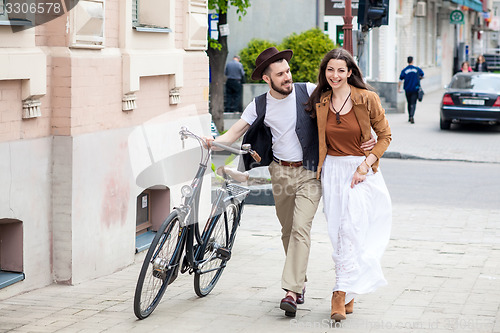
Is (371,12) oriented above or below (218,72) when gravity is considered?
above

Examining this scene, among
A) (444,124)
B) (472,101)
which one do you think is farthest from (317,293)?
(444,124)

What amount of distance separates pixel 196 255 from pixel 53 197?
140 cm

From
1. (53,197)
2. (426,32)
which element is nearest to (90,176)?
(53,197)

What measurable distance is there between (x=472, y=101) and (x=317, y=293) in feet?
54.3

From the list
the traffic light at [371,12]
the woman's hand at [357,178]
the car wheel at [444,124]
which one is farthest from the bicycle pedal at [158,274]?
the car wheel at [444,124]

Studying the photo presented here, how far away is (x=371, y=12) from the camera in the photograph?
13.3 meters

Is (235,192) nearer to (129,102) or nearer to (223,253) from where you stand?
(223,253)

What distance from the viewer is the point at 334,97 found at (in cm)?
653

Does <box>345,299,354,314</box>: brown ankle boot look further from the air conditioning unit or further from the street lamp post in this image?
the air conditioning unit

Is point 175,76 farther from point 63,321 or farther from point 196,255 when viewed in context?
point 63,321

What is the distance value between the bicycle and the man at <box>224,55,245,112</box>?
62.0ft

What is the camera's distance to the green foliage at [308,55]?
83.5ft

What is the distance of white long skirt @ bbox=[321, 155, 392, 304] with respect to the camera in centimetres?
640

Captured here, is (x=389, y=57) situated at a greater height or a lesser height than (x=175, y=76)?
greater
